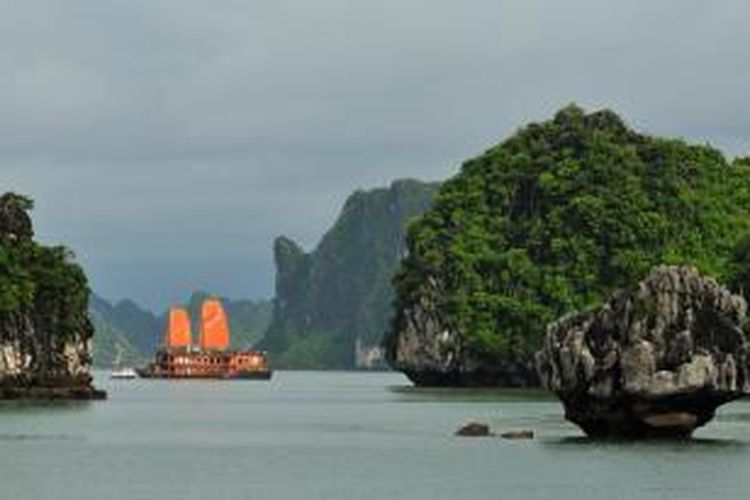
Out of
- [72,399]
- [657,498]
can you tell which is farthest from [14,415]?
[657,498]

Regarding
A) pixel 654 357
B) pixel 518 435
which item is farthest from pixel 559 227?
pixel 654 357

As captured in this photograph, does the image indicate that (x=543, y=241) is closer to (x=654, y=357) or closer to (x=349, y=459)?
(x=349, y=459)

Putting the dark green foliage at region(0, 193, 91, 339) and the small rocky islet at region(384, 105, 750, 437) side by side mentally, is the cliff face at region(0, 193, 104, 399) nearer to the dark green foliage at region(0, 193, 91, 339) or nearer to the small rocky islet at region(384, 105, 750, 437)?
the dark green foliage at region(0, 193, 91, 339)

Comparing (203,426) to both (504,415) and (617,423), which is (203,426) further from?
(617,423)

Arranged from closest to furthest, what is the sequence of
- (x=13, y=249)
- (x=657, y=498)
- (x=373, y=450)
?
1. (x=657, y=498)
2. (x=373, y=450)
3. (x=13, y=249)

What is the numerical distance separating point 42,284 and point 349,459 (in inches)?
2555

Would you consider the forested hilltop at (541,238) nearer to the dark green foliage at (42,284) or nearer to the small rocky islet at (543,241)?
the small rocky islet at (543,241)

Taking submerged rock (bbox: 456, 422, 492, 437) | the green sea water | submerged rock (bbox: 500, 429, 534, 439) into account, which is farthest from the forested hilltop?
submerged rock (bbox: 500, 429, 534, 439)

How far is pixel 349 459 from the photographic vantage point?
83.8 meters

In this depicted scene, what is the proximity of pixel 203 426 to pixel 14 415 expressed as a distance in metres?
11.8

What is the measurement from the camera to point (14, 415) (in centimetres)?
11850

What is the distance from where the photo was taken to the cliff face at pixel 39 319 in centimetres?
13950

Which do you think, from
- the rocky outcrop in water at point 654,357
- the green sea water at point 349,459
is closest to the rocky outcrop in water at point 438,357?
the green sea water at point 349,459

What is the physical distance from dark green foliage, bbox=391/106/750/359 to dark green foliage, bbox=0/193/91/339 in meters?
47.5
